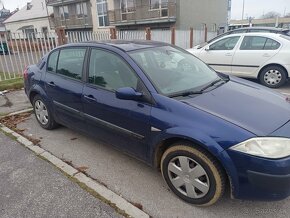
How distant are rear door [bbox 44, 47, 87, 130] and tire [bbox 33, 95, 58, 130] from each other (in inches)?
10.6

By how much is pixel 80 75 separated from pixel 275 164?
253 cm

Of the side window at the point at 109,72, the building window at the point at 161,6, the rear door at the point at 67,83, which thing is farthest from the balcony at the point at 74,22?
the side window at the point at 109,72

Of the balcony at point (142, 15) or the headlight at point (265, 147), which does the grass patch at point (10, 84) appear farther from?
the balcony at point (142, 15)

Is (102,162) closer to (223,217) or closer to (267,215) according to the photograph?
(223,217)

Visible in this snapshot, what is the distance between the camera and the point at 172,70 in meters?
3.08

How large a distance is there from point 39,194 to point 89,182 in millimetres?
531

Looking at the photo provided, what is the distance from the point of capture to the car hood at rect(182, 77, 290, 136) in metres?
2.24

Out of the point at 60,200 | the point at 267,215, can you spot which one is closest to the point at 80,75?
the point at 60,200

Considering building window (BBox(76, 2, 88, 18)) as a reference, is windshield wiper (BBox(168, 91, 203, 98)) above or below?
below

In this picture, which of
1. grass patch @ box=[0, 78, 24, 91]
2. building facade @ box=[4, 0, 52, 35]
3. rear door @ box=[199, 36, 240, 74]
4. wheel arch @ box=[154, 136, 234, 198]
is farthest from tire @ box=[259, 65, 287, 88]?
building facade @ box=[4, 0, 52, 35]

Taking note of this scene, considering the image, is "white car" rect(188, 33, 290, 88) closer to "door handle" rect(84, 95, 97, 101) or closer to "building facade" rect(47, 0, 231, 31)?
"door handle" rect(84, 95, 97, 101)

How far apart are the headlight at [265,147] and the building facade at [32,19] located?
3549 cm

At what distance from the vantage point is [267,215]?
238cm

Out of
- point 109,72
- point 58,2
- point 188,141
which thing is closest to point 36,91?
point 109,72
